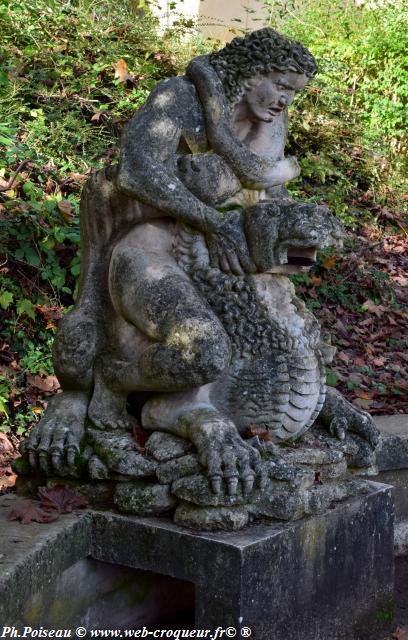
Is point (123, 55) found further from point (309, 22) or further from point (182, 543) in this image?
point (182, 543)

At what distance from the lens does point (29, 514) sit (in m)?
2.87

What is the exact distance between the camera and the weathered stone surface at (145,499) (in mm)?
2881

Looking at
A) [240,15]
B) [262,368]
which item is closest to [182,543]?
[262,368]

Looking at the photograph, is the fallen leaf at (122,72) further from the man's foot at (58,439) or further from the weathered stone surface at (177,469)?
the weathered stone surface at (177,469)

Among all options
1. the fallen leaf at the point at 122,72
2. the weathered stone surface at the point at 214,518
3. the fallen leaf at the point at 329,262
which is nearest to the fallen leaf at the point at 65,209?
the fallen leaf at the point at 122,72

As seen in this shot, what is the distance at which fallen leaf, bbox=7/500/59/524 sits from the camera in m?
2.86

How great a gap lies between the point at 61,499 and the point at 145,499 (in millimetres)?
298

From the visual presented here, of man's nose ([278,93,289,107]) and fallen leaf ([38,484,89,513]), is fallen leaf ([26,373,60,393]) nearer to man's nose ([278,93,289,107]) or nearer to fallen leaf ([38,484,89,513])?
fallen leaf ([38,484,89,513])

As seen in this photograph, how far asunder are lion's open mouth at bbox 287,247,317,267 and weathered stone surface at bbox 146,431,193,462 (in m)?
0.73

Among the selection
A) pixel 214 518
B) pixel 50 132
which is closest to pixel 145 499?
pixel 214 518

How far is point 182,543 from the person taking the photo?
2781mm

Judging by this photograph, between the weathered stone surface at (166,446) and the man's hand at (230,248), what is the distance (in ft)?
1.98

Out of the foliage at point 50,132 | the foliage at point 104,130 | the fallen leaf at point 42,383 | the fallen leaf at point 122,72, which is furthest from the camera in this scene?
the fallen leaf at point 122,72

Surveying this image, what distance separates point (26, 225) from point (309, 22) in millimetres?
5317
